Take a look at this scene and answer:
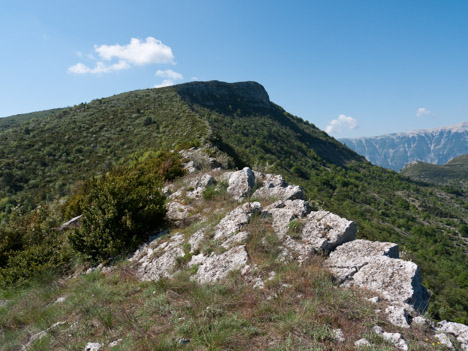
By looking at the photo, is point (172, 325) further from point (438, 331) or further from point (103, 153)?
point (103, 153)

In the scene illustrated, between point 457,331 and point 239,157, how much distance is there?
2545cm

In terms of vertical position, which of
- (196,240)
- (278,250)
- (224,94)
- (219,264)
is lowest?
(219,264)

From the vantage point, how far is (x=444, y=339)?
3730 millimetres

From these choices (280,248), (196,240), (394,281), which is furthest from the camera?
(196,240)

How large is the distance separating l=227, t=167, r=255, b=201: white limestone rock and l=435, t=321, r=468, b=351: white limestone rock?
23.7 ft

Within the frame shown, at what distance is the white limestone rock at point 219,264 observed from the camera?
20.0 feet

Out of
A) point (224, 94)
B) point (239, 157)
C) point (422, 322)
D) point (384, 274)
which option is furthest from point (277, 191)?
point (224, 94)

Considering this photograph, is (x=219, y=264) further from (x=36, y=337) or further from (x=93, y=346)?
(x=36, y=337)

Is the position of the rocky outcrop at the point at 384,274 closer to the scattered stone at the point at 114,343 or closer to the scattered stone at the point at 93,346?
the scattered stone at the point at 114,343

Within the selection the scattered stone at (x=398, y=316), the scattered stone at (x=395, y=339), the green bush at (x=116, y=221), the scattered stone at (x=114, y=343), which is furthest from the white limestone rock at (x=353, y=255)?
the green bush at (x=116, y=221)

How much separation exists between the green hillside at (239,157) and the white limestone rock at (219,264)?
484cm

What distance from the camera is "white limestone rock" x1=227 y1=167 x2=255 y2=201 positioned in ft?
34.7

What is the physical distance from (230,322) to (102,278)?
Answer: 17.5 feet

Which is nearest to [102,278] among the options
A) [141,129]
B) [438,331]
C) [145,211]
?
[145,211]
